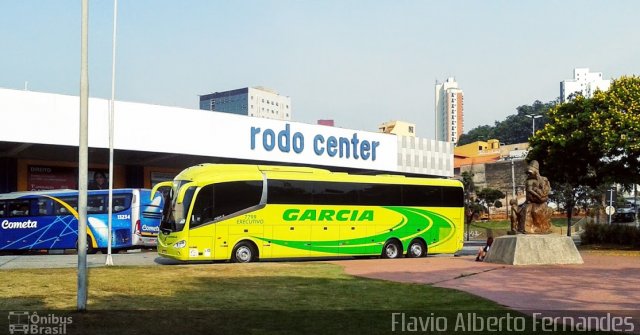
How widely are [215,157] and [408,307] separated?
25758 millimetres

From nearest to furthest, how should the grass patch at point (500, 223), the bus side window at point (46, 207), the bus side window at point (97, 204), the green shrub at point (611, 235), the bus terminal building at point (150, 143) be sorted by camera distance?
the bus side window at point (46, 207), the bus side window at point (97, 204), the green shrub at point (611, 235), the bus terminal building at point (150, 143), the grass patch at point (500, 223)

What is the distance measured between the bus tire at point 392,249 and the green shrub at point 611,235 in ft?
36.3

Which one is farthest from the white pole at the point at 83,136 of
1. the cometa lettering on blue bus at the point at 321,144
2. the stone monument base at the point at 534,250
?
the cometa lettering on blue bus at the point at 321,144

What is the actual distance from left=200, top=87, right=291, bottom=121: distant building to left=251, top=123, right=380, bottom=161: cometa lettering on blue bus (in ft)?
122

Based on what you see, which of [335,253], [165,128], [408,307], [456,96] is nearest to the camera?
[408,307]

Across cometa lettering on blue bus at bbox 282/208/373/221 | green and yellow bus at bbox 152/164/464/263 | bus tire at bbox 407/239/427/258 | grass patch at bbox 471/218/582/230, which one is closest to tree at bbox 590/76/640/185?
green and yellow bus at bbox 152/164/464/263

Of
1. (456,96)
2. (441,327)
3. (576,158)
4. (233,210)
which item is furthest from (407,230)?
(456,96)

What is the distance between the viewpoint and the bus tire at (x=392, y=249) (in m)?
22.8

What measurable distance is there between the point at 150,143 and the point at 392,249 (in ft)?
47.2

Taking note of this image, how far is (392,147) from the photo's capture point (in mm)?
42281

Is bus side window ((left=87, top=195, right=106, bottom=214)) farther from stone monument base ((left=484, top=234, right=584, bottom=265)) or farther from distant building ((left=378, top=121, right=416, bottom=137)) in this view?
distant building ((left=378, top=121, right=416, bottom=137))

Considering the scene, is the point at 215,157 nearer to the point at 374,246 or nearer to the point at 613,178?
the point at 374,246

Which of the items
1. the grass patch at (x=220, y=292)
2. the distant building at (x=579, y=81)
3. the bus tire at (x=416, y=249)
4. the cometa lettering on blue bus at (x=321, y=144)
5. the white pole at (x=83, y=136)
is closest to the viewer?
the white pole at (x=83, y=136)

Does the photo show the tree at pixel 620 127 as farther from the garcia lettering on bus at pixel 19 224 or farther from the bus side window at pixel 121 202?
the garcia lettering on bus at pixel 19 224
